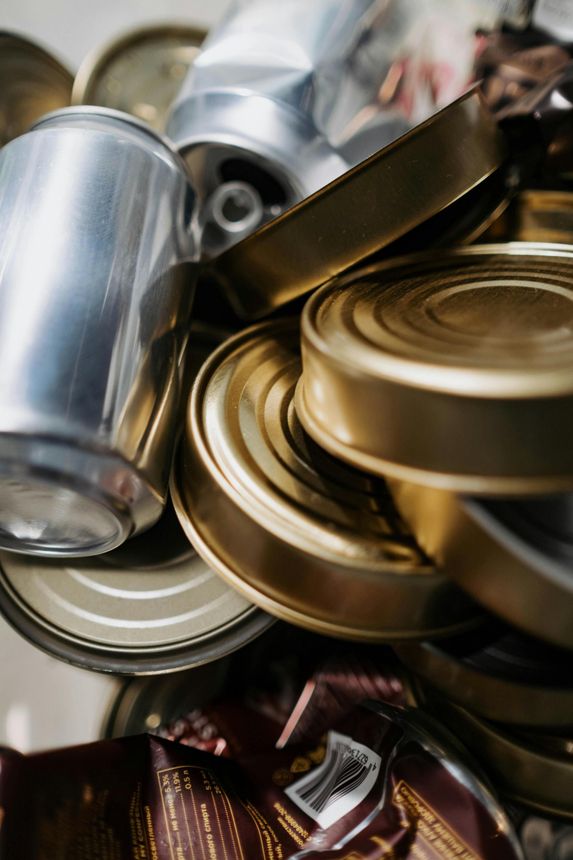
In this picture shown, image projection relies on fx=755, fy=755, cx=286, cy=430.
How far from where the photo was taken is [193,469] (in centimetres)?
67

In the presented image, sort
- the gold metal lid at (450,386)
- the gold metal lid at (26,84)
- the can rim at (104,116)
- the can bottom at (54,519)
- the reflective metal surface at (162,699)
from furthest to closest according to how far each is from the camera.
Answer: the gold metal lid at (26,84) < the reflective metal surface at (162,699) < the can rim at (104,116) < the can bottom at (54,519) < the gold metal lid at (450,386)

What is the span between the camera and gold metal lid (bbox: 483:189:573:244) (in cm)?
77

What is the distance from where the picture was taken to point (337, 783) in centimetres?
65

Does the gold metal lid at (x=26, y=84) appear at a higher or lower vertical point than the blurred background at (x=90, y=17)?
lower

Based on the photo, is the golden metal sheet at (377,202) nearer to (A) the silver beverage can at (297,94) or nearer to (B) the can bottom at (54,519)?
(A) the silver beverage can at (297,94)

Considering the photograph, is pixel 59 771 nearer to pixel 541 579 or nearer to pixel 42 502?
pixel 42 502

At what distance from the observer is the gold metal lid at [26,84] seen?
986mm

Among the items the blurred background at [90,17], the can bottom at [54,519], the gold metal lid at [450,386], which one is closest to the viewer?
the gold metal lid at [450,386]

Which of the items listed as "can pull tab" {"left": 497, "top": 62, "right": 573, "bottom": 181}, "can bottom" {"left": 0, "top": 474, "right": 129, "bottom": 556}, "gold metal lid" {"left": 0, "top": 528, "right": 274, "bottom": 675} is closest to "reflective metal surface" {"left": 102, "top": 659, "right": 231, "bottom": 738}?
"gold metal lid" {"left": 0, "top": 528, "right": 274, "bottom": 675}

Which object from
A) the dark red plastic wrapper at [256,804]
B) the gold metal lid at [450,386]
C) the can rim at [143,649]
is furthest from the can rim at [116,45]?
the dark red plastic wrapper at [256,804]

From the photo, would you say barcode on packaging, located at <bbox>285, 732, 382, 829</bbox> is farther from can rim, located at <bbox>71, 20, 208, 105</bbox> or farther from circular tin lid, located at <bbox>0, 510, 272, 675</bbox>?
can rim, located at <bbox>71, 20, 208, 105</bbox>

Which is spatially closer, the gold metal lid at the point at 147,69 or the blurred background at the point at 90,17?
the gold metal lid at the point at 147,69

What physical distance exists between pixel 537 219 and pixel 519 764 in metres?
0.53

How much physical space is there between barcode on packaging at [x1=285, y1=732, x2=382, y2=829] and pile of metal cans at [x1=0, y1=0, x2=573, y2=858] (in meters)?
0.09
